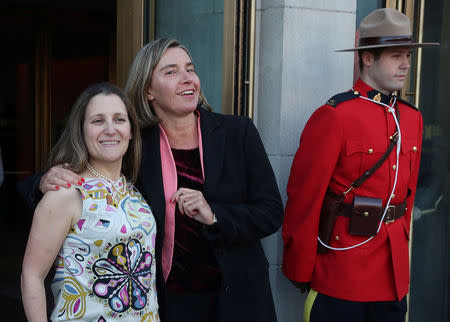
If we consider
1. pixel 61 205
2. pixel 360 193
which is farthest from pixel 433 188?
pixel 61 205

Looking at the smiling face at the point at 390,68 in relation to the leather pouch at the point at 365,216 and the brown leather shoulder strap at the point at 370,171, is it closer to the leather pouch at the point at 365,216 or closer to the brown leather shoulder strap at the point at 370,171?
the brown leather shoulder strap at the point at 370,171

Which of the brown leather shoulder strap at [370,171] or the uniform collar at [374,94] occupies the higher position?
the uniform collar at [374,94]

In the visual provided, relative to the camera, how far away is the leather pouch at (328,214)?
8.87 ft

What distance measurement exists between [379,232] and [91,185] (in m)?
1.34

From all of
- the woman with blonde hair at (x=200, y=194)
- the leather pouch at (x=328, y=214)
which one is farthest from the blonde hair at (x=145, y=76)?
the leather pouch at (x=328, y=214)

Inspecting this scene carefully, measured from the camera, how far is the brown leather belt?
2703mm

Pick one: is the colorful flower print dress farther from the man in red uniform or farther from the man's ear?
the man in red uniform

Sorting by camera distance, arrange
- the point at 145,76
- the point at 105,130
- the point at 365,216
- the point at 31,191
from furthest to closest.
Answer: the point at 365,216 < the point at 145,76 < the point at 31,191 < the point at 105,130

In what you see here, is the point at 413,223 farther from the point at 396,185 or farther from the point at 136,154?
the point at 136,154

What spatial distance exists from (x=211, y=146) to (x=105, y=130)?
0.51 meters

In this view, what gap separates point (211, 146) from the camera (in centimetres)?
249

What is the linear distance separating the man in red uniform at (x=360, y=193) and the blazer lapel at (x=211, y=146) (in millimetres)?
464

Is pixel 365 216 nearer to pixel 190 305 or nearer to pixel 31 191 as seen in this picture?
pixel 190 305

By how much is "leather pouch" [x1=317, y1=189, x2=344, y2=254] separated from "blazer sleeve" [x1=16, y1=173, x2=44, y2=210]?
124cm
